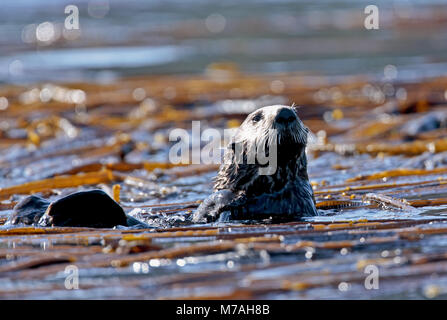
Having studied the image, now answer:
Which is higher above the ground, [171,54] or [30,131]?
[171,54]

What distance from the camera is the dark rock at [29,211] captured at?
6.27m

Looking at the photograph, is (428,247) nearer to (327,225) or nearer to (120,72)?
(327,225)

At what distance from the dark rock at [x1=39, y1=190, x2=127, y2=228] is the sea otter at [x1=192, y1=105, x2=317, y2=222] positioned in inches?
25.0

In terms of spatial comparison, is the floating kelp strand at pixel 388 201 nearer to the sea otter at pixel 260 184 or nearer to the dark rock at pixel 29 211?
the sea otter at pixel 260 184

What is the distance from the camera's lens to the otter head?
236 inches

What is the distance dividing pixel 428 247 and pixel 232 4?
98.0ft

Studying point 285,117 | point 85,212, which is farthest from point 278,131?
point 85,212

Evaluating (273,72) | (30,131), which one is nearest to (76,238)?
(30,131)

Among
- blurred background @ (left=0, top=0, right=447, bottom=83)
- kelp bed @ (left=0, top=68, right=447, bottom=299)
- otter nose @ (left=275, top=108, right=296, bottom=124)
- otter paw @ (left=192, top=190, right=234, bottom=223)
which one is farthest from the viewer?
blurred background @ (left=0, top=0, right=447, bottom=83)

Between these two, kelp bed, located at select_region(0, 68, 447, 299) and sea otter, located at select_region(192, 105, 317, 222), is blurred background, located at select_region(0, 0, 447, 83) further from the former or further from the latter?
sea otter, located at select_region(192, 105, 317, 222)

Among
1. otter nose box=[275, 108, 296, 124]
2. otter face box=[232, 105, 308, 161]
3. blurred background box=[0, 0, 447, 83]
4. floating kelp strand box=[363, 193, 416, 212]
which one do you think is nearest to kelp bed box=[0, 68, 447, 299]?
floating kelp strand box=[363, 193, 416, 212]

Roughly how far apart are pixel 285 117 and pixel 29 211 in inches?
77.3

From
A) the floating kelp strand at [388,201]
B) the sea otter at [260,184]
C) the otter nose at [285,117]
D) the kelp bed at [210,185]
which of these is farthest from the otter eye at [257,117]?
the floating kelp strand at [388,201]

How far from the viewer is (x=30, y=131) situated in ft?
37.6
